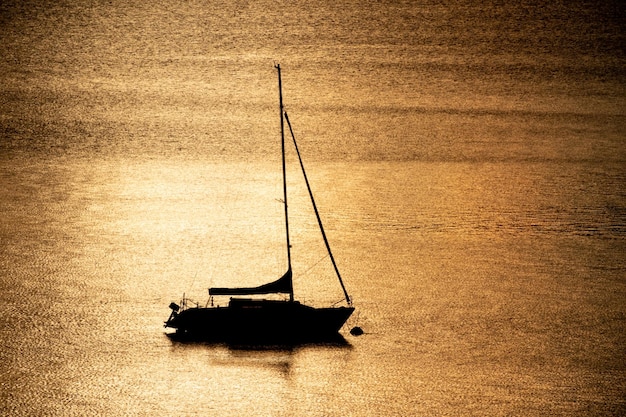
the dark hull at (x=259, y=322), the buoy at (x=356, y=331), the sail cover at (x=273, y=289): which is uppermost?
the sail cover at (x=273, y=289)

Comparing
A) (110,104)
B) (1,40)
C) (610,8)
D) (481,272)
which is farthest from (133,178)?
(610,8)

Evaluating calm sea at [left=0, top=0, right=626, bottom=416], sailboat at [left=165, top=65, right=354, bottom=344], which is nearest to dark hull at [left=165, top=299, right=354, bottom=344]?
sailboat at [left=165, top=65, right=354, bottom=344]

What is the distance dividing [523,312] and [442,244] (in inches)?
84.9

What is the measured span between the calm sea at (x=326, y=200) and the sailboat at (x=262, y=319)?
0.26 meters

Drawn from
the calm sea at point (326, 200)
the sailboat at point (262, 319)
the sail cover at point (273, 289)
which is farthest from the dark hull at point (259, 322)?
the calm sea at point (326, 200)

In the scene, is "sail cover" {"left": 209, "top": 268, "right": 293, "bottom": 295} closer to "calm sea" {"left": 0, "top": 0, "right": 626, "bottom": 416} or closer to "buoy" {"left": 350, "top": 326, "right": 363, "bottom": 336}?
"calm sea" {"left": 0, "top": 0, "right": 626, "bottom": 416}

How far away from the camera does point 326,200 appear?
47.6 feet

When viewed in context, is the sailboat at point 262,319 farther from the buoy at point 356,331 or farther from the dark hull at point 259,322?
the buoy at point 356,331

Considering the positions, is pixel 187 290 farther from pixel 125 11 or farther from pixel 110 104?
pixel 125 11

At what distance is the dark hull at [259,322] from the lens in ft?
33.7

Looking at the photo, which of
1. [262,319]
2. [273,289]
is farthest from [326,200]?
[262,319]

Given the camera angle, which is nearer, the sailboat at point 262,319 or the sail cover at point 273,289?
the sailboat at point 262,319

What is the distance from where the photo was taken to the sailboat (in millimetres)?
10281

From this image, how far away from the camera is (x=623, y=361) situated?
1029 centimetres
